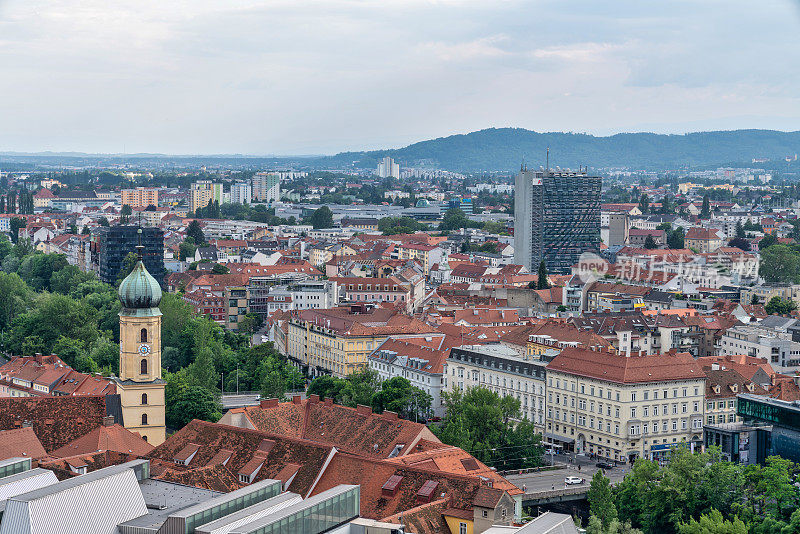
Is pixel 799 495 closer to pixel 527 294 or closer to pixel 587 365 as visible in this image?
pixel 587 365

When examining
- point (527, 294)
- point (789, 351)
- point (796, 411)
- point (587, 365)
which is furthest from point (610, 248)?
point (796, 411)

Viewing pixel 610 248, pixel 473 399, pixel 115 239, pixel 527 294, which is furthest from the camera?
pixel 610 248

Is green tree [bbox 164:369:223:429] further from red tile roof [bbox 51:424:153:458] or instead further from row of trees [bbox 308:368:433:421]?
red tile roof [bbox 51:424:153:458]

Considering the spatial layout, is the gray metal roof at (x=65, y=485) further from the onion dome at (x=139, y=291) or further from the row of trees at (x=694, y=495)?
the row of trees at (x=694, y=495)

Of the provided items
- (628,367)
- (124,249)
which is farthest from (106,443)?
(124,249)

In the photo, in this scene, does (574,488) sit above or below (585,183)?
below

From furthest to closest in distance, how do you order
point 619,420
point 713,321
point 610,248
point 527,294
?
point 610,248 < point 527,294 < point 713,321 < point 619,420

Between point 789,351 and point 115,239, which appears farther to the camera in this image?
point 115,239
